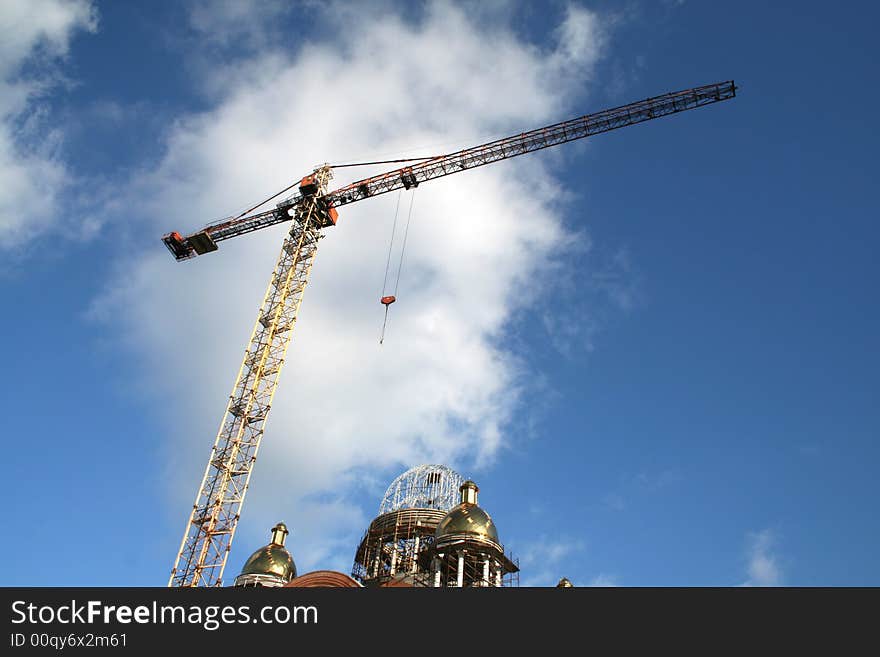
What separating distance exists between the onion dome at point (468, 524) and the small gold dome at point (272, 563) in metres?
11.6

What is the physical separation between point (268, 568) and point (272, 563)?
0.44 metres

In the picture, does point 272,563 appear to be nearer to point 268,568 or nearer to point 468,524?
point 268,568

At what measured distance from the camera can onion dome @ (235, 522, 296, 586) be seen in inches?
1762

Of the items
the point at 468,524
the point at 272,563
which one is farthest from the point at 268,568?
the point at 468,524

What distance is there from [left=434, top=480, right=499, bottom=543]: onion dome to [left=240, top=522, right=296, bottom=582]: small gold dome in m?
11.6

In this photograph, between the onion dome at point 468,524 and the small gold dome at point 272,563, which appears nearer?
the onion dome at point 468,524

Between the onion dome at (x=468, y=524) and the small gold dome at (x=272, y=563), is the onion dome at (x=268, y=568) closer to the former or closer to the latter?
the small gold dome at (x=272, y=563)

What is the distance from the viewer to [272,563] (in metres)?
45.6

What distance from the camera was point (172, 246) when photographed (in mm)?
62781

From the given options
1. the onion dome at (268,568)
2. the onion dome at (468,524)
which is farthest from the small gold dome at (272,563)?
the onion dome at (468,524)

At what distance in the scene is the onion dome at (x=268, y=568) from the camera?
44750 millimetres
